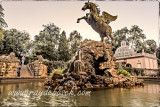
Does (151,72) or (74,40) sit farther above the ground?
(74,40)

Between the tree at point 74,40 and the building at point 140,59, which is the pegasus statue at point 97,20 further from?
the tree at point 74,40

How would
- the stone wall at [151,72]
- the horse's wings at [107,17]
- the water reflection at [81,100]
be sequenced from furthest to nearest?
the stone wall at [151,72] < the horse's wings at [107,17] < the water reflection at [81,100]

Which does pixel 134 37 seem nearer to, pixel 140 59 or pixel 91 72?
pixel 140 59

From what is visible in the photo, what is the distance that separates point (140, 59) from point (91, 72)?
2604cm

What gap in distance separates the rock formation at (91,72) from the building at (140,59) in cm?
2054

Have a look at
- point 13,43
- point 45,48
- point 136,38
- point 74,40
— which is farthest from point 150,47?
point 13,43

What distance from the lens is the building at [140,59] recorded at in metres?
28.6

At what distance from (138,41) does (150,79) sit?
2653 cm

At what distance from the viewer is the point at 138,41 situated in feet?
137

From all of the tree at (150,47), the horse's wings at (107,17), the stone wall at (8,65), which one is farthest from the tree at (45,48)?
the tree at (150,47)

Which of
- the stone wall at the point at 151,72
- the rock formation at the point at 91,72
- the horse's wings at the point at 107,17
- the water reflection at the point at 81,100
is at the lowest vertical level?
the stone wall at the point at 151,72

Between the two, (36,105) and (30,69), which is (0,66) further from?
(36,105)

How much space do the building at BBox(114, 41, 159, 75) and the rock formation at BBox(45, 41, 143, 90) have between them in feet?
67.4

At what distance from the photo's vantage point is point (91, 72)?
8.77m
